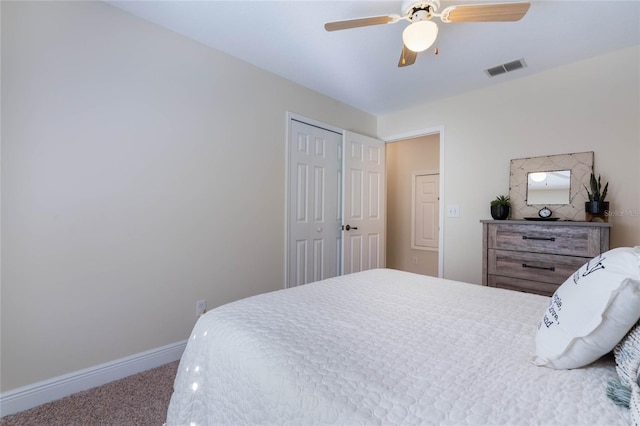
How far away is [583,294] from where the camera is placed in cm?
76

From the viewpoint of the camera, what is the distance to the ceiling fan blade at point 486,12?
143 centimetres

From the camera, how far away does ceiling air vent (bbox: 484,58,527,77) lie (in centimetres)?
245

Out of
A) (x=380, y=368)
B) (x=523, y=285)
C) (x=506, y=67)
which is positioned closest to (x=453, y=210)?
(x=523, y=285)

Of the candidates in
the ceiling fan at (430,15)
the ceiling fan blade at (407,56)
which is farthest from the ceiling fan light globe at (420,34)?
the ceiling fan blade at (407,56)

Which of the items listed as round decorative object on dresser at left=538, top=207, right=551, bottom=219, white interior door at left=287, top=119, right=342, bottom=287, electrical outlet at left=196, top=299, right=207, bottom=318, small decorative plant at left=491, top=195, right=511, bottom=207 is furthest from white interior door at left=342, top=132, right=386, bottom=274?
round decorative object on dresser at left=538, top=207, right=551, bottom=219

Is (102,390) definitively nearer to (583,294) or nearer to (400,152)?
(583,294)

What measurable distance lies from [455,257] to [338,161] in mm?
1704

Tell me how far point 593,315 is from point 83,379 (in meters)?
2.48

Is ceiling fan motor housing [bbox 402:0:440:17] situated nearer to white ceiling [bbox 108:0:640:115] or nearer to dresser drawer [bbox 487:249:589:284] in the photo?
white ceiling [bbox 108:0:640:115]

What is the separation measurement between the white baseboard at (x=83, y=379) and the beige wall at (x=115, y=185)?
0.14ft

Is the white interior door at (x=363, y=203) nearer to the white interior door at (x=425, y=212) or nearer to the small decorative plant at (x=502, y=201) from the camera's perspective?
the white interior door at (x=425, y=212)

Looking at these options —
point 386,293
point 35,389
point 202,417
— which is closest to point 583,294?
point 386,293

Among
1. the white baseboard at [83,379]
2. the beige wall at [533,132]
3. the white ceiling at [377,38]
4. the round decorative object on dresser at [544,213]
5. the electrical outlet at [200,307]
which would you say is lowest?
the white baseboard at [83,379]

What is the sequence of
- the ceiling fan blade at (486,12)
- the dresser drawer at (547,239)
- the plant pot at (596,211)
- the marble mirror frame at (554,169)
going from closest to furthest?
the ceiling fan blade at (486,12)
the dresser drawer at (547,239)
the plant pot at (596,211)
the marble mirror frame at (554,169)
